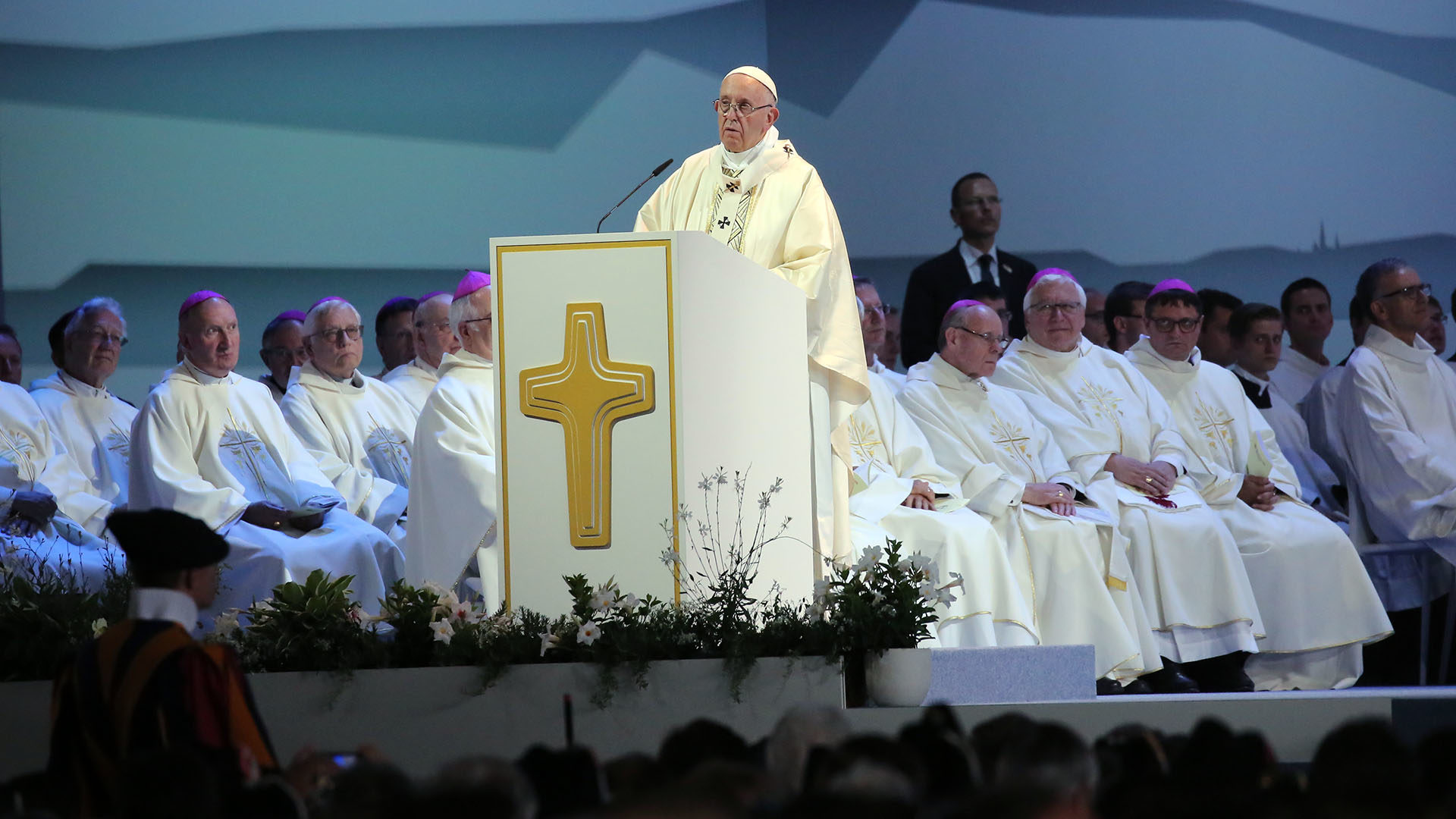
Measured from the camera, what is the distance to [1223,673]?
765 centimetres

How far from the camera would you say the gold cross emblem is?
479cm

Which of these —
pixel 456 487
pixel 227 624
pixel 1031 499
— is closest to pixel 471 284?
pixel 456 487

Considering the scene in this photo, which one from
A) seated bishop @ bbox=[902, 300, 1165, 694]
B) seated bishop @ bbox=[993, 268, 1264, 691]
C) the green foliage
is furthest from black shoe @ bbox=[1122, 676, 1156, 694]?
the green foliage

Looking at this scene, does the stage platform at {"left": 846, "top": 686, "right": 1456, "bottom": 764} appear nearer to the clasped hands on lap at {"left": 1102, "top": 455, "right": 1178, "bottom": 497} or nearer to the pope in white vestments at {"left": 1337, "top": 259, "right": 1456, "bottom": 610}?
the clasped hands on lap at {"left": 1102, "top": 455, "right": 1178, "bottom": 497}

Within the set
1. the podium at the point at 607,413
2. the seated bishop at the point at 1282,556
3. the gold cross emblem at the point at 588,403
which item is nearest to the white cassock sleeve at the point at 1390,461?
the seated bishop at the point at 1282,556

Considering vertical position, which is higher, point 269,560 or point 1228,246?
point 1228,246

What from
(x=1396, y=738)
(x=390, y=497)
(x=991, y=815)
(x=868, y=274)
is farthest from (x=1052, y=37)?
(x=991, y=815)

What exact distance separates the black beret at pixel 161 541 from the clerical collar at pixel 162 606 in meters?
0.04

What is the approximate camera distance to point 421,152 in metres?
11.0

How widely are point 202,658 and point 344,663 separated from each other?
170 centimetres

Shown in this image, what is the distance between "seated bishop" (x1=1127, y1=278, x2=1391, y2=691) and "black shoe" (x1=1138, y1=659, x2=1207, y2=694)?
542 mm

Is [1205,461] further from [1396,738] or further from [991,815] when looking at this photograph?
[991,815]

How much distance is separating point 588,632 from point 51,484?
433cm

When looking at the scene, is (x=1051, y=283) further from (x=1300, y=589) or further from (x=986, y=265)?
(x=1300, y=589)
